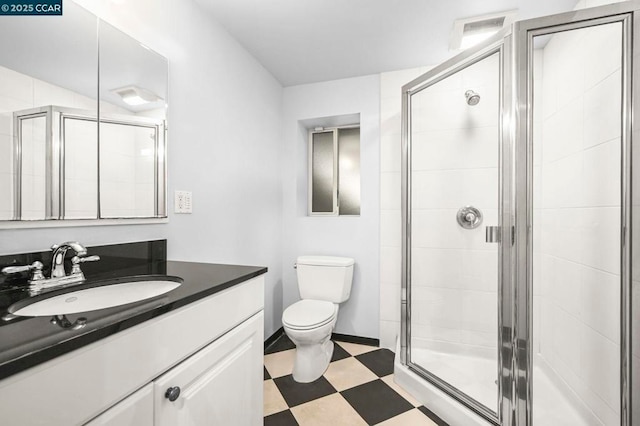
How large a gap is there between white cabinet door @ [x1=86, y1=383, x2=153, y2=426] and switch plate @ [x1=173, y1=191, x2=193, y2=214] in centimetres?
95

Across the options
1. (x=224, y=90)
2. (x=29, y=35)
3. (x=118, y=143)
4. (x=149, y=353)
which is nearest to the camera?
(x=149, y=353)

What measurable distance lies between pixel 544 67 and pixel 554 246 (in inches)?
32.9

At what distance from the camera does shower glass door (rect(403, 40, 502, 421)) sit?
1557 millimetres

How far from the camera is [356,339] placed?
247cm

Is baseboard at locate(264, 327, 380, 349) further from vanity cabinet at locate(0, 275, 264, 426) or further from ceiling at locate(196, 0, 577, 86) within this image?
ceiling at locate(196, 0, 577, 86)

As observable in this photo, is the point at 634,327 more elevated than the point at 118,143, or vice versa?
the point at 118,143

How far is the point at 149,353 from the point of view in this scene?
72 cm

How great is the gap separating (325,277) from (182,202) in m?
1.21

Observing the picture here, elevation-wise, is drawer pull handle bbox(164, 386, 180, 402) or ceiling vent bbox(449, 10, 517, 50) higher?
ceiling vent bbox(449, 10, 517, 50)

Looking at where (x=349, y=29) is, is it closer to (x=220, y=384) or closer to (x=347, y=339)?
(x=220, y=384)

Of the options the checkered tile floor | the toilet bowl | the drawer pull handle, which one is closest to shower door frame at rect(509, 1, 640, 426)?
the checkered tile floor

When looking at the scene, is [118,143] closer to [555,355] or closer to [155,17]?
[155,17]

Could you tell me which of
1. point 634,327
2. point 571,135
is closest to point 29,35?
point 571,135

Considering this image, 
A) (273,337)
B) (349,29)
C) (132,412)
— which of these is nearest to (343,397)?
(273,337)
